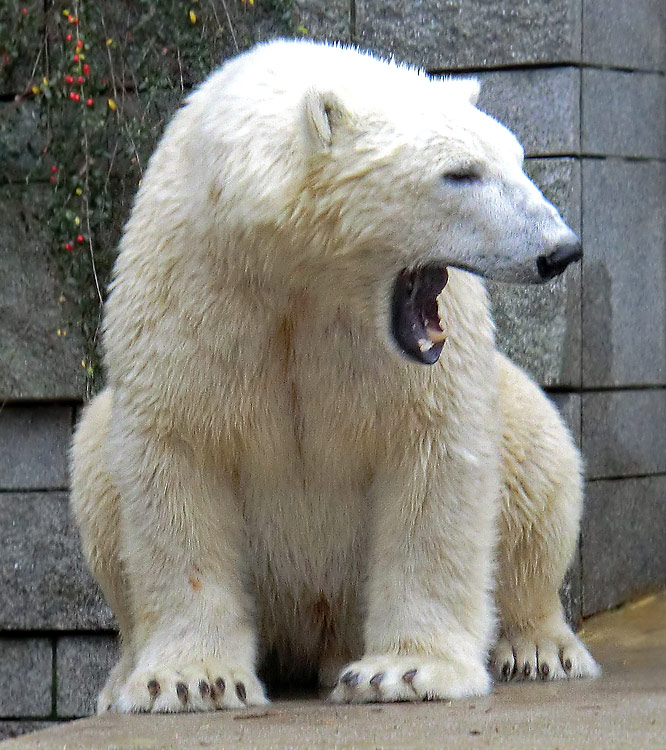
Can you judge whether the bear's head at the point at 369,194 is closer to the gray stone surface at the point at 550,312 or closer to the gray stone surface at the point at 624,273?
the gray stone surface at the point at 550,312

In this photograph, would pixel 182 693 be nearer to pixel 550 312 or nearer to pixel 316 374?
pixel 316 374

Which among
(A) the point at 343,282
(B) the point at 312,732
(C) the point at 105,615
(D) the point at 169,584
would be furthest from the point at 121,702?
(C) the point at 105,615

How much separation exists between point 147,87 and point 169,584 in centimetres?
226

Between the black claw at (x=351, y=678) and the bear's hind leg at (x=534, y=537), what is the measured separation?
2.32 ft

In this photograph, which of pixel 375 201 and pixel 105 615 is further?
pixel 105 615

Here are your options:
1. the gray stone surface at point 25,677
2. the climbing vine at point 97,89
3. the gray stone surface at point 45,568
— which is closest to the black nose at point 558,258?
the climbing vine at point 97,89

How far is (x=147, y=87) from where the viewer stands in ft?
15.4

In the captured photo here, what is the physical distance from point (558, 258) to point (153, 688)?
128 centimetres

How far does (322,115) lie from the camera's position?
2.63m

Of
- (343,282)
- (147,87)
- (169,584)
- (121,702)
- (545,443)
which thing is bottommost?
(121,702)

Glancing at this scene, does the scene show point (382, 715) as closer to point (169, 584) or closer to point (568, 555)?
point (169, 584)

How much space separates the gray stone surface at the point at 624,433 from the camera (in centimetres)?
455

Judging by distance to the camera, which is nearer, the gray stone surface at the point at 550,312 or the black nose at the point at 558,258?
the black nose at the point at 558,258

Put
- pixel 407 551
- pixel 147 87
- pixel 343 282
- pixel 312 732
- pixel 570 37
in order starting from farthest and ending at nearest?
pixel 147 87 → pixel 570 37 → pixel 407 551 → pixel 343 282 → pixel 312 732
